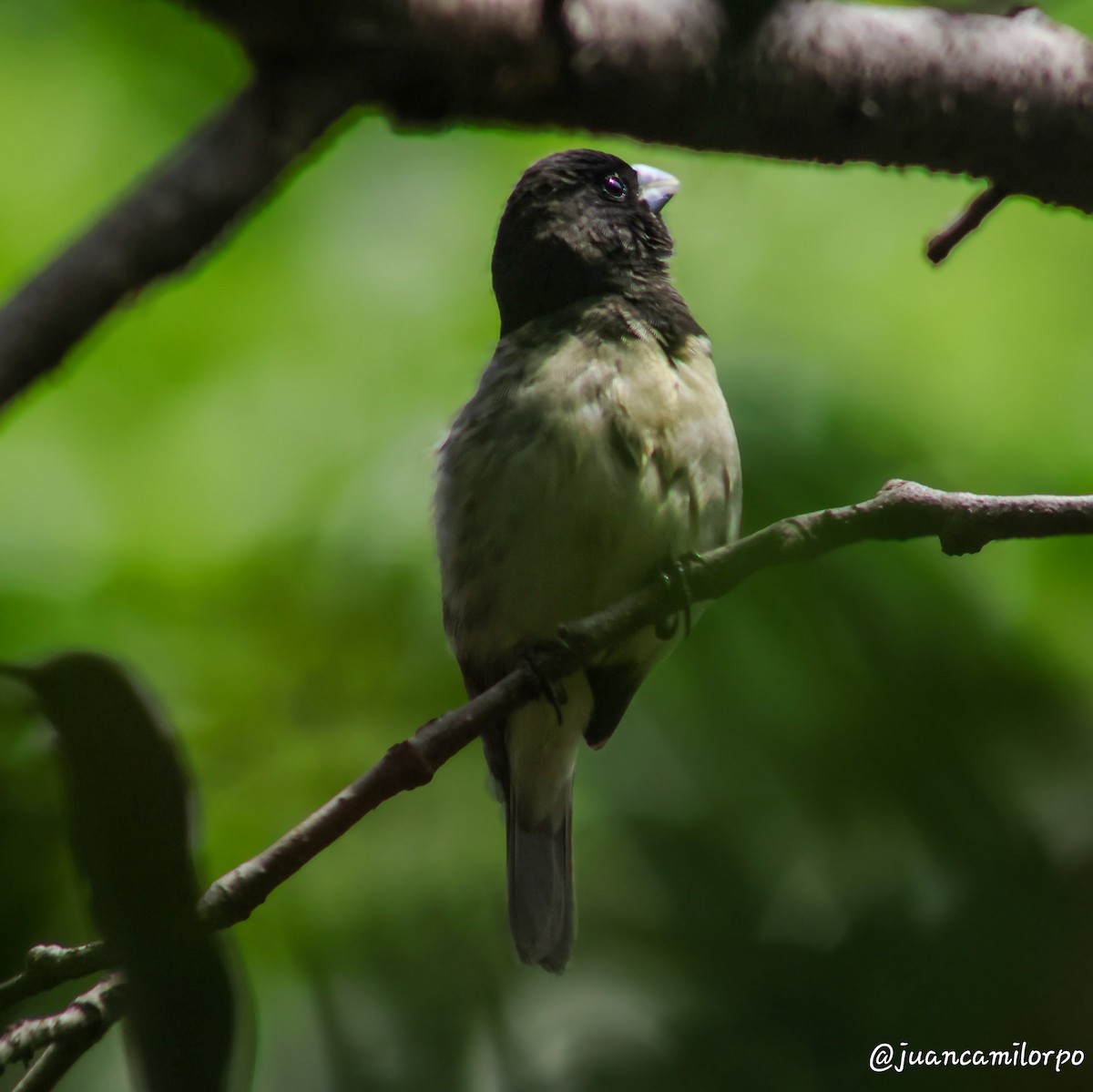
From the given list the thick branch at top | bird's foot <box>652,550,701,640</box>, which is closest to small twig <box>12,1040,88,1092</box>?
the thick branch at top

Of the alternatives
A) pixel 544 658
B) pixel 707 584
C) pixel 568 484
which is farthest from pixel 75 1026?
pixel 568 484

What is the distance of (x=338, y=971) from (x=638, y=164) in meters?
2.55

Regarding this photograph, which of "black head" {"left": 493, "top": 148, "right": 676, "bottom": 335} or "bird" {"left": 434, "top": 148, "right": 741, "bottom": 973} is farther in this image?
"black head" {"left": 493, "top": 148, "right": 676, "bottom": 335}

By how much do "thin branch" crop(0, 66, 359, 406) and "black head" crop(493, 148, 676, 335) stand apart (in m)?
2.23

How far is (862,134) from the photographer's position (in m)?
1.86

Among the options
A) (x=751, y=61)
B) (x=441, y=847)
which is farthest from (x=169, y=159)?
(x=441, y=847)

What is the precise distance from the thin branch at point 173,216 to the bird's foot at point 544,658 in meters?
1.30

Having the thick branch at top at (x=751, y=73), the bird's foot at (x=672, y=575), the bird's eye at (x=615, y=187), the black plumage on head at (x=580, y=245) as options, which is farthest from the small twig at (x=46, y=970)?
the bird's eye at (x=615, y=187)

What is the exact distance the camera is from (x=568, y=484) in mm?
2930

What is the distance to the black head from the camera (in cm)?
342

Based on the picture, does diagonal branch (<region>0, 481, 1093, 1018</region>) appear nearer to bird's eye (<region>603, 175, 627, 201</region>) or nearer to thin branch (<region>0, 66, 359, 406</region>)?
thin branch (<region>0, 66, 359, 406</region>)

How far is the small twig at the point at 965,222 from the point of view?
82.9 inches

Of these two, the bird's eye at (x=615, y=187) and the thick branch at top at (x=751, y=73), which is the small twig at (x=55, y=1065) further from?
the bird's eye at (x=615, y=187)

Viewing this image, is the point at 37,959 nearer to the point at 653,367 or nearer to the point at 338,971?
the point at 338,971
